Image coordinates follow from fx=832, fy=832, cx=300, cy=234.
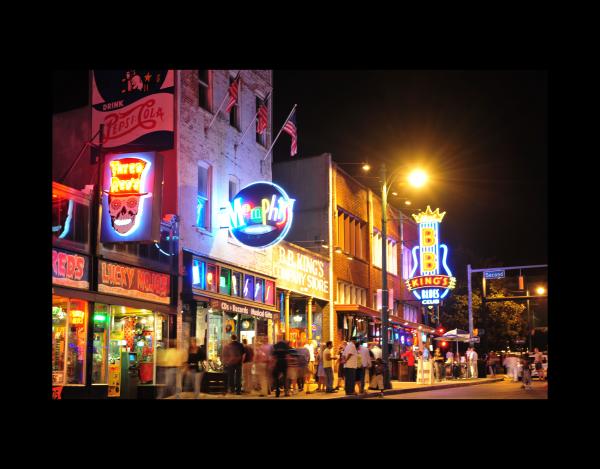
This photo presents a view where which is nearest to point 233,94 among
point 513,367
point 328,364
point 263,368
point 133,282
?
point 133,282

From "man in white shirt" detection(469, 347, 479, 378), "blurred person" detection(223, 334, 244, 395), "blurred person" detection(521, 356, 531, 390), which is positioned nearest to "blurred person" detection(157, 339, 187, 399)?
"blurred person" detection(223, 334, 244, 395)

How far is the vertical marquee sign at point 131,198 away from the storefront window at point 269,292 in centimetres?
959

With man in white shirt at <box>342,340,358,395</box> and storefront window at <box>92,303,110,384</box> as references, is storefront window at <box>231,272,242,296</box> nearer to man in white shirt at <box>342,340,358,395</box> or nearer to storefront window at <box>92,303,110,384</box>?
man in white shirt at <box>342,340,358,395</box>

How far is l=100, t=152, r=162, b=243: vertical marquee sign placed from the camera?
21.7m

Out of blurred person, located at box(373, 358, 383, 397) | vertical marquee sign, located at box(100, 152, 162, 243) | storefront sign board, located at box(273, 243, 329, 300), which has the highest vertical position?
vertical marquee sign, located at box(100, 152, 162, 243)

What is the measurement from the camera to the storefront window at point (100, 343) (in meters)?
21.7

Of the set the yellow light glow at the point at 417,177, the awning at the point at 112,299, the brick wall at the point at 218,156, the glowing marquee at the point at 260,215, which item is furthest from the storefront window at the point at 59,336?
the yellow light glow at the point at 417,177

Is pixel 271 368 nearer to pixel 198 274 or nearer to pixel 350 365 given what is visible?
pixel 350 365

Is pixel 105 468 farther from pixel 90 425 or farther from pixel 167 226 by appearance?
pixel 167 226

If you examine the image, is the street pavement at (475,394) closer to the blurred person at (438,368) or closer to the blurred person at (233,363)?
the blurred person at (233,363)

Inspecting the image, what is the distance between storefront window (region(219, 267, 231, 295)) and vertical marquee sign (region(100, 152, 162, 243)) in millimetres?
5877

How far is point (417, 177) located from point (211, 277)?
291 inches

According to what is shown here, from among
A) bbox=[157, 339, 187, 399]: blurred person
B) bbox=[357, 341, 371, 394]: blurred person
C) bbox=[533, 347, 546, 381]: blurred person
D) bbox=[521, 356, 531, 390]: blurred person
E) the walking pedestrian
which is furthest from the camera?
bbox=[533, 347, 546, 381]: blurred person

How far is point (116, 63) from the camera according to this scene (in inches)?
446
